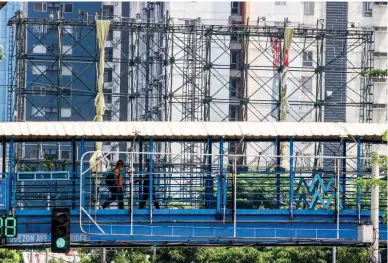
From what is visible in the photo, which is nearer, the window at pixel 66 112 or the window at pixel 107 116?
the window at pixel 107 116

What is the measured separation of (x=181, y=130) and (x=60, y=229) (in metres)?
4.51

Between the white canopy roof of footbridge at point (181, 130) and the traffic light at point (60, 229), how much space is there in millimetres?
3297

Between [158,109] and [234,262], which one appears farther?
[158,109]

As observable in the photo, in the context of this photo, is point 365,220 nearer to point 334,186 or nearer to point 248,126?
point 334,186

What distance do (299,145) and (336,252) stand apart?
1308 inches

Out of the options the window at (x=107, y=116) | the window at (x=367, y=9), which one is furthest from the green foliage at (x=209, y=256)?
the window at (x=367, y=9)

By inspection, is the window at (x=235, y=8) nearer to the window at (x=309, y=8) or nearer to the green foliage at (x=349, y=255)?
the window at (x=309, y=8)

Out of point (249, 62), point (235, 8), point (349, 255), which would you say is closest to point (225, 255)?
point (349, 255)

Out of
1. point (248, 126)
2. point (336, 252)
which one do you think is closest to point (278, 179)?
point (248, 126)

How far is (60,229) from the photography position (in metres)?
30.8

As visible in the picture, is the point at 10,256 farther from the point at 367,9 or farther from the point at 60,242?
the point at 367,9

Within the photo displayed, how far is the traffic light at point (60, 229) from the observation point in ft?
101

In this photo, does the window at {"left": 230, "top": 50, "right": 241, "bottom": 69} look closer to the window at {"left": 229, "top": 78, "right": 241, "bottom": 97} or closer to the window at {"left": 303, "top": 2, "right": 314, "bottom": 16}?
the window at {"left": 229, "top": 78, "right": 241, "bottom": 97}

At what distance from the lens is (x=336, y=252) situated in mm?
51031
